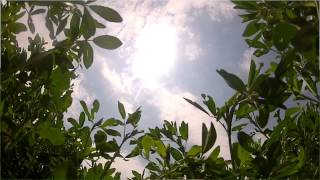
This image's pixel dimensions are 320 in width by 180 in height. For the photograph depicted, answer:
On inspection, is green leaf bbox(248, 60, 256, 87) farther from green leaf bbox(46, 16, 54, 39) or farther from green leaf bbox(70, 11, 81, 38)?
green leaf bbox(46, 16, 54, 39)

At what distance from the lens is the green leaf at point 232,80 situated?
0.97 metres

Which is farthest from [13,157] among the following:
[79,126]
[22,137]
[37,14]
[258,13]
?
[258,13]

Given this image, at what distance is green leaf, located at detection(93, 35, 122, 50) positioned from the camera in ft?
3.58

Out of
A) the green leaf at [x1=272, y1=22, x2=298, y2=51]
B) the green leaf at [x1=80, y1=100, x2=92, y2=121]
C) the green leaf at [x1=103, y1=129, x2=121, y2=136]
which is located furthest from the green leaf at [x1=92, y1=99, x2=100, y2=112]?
the green leaf at [x1=272, y1=22, x2=298, y2=51]

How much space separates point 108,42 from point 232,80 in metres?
0.39

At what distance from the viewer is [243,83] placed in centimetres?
98

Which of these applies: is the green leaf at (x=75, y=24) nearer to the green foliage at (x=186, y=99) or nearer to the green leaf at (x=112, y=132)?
the green foliage at (x=186, y=99)

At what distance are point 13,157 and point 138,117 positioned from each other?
0.56 metres

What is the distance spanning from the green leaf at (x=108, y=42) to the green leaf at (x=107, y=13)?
57 millimetres

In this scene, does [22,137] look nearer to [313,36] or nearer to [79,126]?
[79,126]

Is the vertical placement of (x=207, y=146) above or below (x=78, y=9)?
below

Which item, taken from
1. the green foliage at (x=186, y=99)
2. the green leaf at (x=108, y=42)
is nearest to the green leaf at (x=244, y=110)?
the green foliage at (x=186, y=99)

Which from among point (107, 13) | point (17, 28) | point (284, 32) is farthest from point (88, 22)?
point (284, 32)

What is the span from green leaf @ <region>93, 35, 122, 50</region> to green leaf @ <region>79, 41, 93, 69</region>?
0.24 ft
